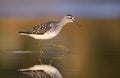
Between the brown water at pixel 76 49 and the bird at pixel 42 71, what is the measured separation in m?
0.04

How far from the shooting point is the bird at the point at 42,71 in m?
2.16

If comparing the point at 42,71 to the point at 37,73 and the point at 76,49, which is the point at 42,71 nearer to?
the point at 37,73

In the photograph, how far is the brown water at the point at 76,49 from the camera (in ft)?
7.69

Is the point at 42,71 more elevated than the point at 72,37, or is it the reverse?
the point at 72,37

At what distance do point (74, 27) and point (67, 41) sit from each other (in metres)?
0.87

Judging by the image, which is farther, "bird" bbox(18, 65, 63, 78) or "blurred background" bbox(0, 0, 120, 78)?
"blurred background" bbox(0, 0, 120, 78)

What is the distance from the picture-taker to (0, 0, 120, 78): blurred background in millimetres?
2430

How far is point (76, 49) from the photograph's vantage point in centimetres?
308

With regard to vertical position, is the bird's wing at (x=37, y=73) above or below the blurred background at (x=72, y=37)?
below

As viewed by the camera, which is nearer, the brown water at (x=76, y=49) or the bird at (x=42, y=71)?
the bird at (x=42, y=71)

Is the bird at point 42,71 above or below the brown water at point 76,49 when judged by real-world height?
below

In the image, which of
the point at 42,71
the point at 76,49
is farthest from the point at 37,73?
the point at 76,49

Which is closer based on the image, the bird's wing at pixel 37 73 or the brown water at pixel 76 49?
the bird's wing at pixel 37 73

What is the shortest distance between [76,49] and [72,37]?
800mm
